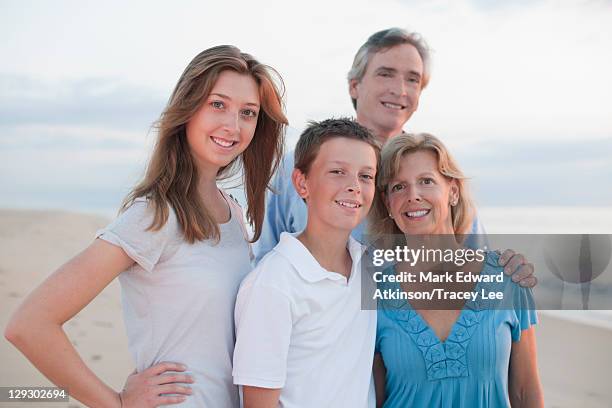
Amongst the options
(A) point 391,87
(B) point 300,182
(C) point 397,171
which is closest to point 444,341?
(C) point 397,171

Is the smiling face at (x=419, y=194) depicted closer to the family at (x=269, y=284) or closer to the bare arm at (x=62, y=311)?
the family at (x=269, y=284)

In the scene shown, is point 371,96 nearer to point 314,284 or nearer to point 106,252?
point 314,284

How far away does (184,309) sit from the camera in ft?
7.18

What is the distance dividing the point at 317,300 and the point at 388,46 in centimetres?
212

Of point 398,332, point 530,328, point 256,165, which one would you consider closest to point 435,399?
point 398,332

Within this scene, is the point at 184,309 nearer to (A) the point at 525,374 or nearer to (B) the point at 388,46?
(A) the point at 525,374

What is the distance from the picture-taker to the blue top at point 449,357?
2.37 m

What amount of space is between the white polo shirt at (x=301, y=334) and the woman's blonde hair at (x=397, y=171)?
55 cm

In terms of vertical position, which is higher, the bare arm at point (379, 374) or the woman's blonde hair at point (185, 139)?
the woman's blonde hair at point (185, 139)

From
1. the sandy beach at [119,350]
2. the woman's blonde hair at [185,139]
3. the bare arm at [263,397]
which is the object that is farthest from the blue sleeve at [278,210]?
the sandy beach at [119,350]

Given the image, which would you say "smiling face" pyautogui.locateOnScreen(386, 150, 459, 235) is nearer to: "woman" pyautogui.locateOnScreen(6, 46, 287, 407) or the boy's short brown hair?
the boy's short brown hair

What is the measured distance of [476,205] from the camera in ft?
9.50

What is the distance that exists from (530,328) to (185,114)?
1.59 m

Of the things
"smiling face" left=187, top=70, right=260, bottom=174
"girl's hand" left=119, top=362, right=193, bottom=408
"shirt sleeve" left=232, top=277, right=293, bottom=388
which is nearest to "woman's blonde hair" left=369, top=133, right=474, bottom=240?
"smiling face" left=187, top=70, right=260, bottom=174
